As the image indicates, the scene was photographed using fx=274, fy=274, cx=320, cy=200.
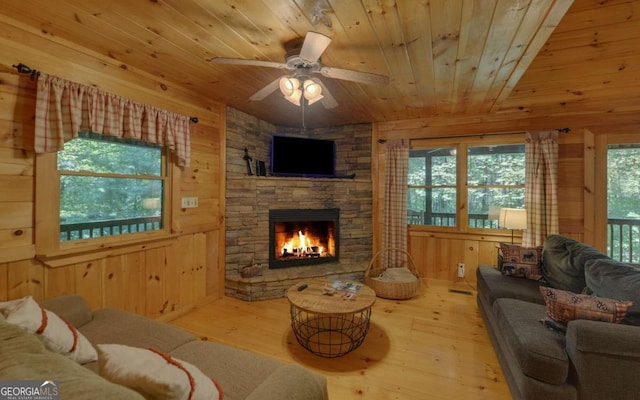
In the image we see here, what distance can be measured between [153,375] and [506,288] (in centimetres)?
271

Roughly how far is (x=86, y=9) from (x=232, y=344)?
265 centimetres

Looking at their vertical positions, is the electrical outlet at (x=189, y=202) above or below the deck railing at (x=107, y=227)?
above

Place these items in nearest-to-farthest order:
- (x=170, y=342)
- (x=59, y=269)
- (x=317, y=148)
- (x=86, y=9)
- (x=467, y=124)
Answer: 1. (x=170, y=342)
2. (x=86, y=9)
3. (x=59, y=269)
4. (x=467, y=124)
5. (x=317, y=148)

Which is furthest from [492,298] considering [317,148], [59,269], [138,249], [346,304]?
[59,269]

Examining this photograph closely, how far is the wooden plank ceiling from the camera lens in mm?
1665

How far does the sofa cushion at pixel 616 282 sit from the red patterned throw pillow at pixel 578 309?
0.10 m

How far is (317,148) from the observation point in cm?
408

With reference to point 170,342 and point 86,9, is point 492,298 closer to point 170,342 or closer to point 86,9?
point 170,342

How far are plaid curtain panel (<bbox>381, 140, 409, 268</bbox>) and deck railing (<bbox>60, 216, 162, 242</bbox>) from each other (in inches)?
116

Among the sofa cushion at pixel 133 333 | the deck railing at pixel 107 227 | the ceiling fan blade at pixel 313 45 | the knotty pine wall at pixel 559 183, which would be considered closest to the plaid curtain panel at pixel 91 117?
the deck railing at pixel 107 227

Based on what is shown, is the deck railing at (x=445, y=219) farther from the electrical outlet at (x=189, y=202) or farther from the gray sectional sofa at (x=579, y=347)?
the electrical outlet at (x=189, y=202)

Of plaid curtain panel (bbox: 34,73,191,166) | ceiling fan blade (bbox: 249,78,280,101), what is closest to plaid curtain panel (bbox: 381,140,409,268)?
ceiling fan blade (bbox: 249,78,280,101)

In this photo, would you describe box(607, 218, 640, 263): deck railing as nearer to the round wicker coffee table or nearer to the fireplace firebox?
the round wicker coffee table

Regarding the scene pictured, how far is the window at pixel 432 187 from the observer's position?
13.1ft
